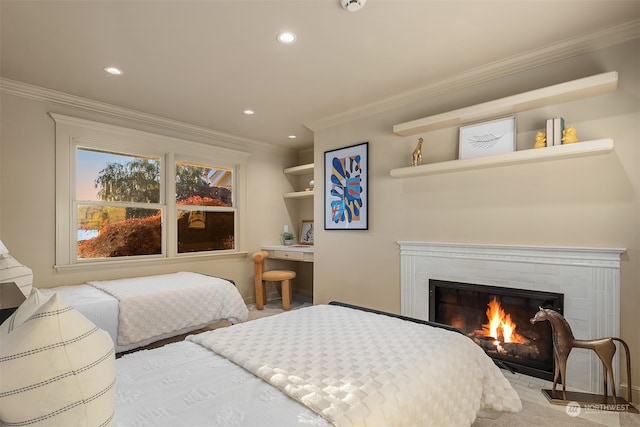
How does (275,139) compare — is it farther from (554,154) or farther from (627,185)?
(627,185)

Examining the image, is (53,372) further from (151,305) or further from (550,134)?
(550,134)

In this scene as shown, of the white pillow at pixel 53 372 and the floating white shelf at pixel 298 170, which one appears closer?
the white pillow at pixel 53 372

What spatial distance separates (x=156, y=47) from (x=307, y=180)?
3513 mm

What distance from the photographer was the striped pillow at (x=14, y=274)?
174 cm

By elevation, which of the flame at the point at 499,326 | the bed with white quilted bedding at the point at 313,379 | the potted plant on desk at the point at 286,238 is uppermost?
the potted plant on desk at the point at 286,238

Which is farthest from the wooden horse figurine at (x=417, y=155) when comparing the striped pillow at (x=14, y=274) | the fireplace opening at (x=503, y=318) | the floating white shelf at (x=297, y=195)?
the striped pillow at (x=14, y=274)

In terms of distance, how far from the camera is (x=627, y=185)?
7.20 ft

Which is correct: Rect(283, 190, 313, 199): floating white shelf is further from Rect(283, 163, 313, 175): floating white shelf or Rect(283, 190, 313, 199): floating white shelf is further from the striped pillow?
the striped pillow

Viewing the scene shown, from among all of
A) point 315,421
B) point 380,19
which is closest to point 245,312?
point 315,421

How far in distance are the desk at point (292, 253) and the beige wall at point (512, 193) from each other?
1.65 ft

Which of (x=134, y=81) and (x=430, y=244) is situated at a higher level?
(x=134, y=81)

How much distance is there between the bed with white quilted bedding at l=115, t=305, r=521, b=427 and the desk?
2562 mm

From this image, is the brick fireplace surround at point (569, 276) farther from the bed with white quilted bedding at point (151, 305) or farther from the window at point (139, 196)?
the window at point (139, 196)

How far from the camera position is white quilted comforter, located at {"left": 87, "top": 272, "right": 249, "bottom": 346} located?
273 cm
